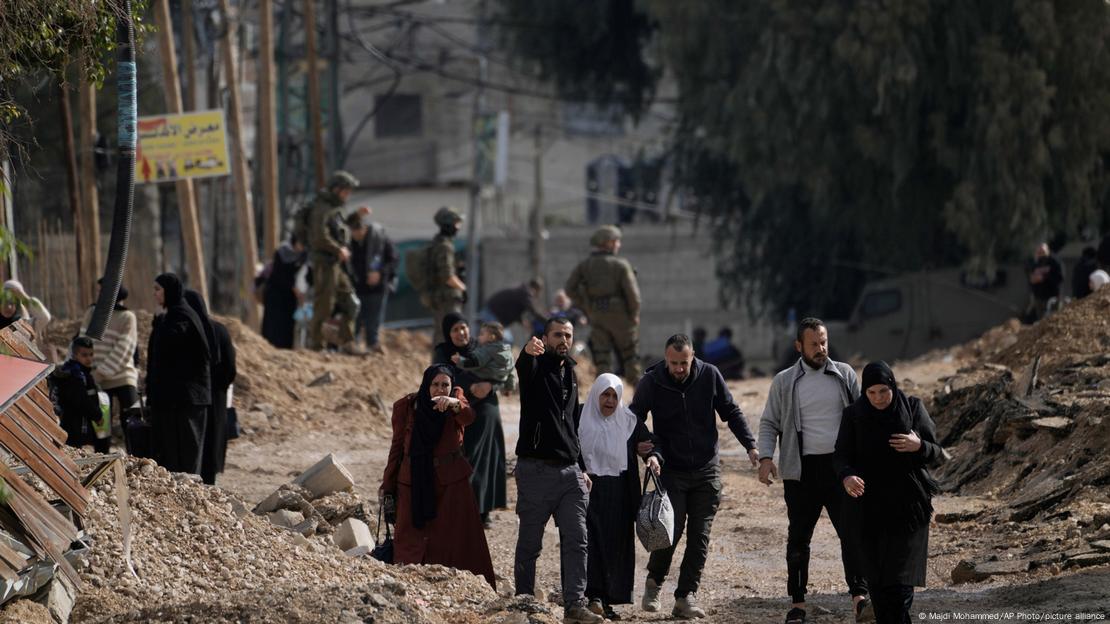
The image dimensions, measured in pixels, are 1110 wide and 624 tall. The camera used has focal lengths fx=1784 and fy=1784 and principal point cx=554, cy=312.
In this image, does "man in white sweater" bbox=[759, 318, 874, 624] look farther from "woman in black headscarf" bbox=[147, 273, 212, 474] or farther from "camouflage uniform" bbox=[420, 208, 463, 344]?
"camouflage uniform" bbox=[420, 208, 463, 344]

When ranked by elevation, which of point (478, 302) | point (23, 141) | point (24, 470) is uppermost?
point (23, 141)

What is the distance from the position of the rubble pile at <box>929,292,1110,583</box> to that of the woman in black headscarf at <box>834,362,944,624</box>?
180cm

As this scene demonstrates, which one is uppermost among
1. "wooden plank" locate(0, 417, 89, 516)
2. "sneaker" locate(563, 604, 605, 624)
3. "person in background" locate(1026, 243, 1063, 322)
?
"wooden plank" locate(0, 417, 89, 516)

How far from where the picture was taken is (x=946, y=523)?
1208cm

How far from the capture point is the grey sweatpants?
9250 millimetres

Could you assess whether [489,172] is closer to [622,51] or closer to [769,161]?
[622,51]

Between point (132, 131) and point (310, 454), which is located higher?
point (132, 131)

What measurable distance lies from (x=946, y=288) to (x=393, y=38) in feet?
76.6

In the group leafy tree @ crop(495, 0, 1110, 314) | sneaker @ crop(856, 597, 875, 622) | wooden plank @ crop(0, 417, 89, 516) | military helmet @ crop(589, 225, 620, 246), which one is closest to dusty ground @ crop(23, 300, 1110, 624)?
wooden plank @ crop(0, 417, 89, 516)

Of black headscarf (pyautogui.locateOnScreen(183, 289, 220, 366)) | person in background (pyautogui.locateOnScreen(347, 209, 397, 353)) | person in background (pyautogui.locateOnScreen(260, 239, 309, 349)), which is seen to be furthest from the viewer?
person in background (pyautogui.locateOnScreen(347, 209, 397, 353))

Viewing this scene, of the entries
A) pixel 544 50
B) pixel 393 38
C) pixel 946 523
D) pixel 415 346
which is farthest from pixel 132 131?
pixel 393 38

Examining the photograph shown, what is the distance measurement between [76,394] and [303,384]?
5.21 metres

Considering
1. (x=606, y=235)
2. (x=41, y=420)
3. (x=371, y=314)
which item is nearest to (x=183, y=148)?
(x=371, y=314)

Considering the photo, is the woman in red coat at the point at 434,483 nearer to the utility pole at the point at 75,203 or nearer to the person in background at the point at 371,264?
the person in background at the point at 371,264
